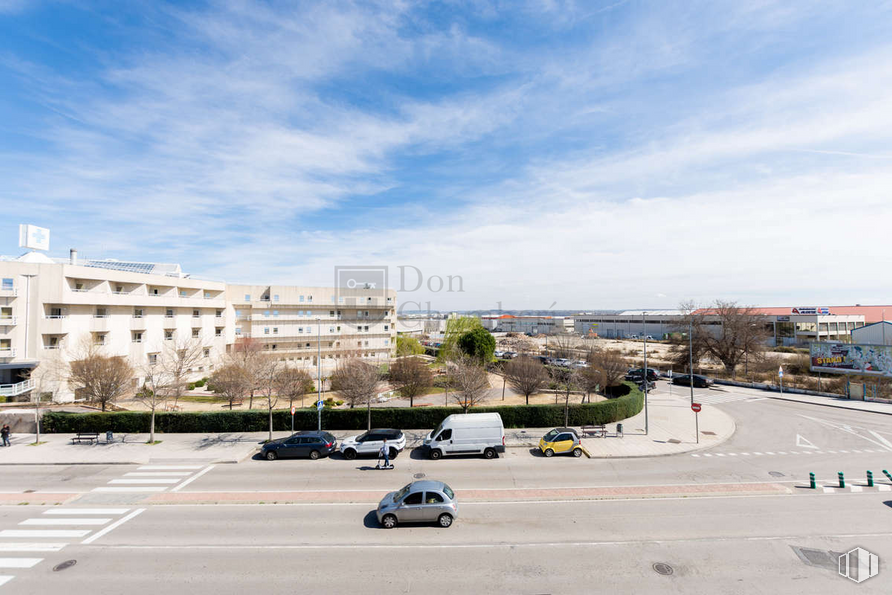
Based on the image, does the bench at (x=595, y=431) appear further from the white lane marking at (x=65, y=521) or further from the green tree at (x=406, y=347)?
the green tree at (x=406, y=347)

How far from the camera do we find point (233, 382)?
3322 centimetres

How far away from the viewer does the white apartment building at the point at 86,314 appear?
33.0 m

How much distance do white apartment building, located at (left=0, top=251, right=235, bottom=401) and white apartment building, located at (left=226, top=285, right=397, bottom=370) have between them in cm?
671

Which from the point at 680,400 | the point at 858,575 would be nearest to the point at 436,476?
the point at 858,575

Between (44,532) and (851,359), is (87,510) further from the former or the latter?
(851,359)

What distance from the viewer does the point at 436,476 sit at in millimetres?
19047

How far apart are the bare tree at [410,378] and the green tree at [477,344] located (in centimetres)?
1404

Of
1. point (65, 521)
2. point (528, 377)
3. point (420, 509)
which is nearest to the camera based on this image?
point (420, 509)

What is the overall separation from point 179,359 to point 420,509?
30.8 metres

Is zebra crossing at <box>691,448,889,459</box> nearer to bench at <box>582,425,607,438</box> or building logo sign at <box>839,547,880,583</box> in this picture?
bench at <box>582,425,607,438</box>

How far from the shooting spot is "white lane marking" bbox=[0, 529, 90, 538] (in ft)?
45.4

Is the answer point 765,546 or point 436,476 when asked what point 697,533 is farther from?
point 436,476

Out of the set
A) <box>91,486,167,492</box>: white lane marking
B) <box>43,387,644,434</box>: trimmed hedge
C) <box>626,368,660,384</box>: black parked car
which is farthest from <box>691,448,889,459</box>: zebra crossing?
<box>91,486,167,492</box>: white lane marking

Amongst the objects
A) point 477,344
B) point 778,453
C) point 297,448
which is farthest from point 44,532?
point 477,344
